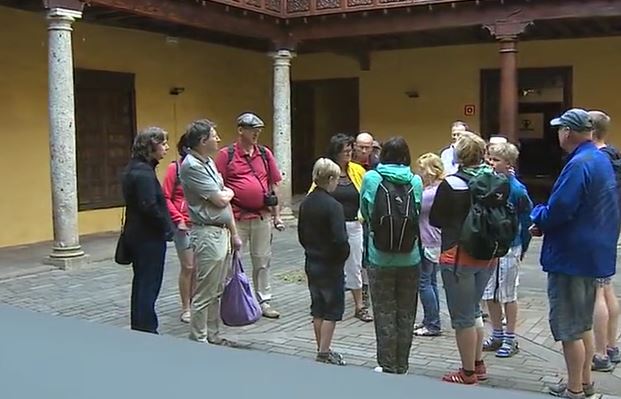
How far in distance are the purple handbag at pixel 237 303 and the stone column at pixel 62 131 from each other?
4.30 meters

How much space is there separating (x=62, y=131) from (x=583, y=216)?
698 centimetres

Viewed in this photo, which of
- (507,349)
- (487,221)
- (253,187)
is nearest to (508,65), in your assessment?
(253,187)

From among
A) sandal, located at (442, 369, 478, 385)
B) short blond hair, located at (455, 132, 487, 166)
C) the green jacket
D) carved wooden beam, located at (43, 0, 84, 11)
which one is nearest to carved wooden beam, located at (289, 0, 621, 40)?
carved wooden beam, located at (43, 0, 84, 11)

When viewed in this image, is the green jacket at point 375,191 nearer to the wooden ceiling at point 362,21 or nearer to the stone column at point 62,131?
the stone column at point 62,131

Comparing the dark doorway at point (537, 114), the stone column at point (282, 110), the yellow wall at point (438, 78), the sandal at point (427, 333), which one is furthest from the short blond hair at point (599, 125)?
the dark doorway at point (537, 114)

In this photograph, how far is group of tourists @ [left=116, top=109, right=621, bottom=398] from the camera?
411 cm

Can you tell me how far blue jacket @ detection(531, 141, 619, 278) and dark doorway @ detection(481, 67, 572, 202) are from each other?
429 inches

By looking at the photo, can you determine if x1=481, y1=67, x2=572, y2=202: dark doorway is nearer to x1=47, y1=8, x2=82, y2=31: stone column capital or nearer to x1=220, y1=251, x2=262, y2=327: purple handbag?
x1=47, y1=8, x2=82, y2=31: stone column capital

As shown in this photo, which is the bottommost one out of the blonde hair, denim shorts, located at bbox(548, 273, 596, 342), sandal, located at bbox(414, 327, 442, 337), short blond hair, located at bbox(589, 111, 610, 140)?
sandal, located at bbox(414, 327, 442, 337)

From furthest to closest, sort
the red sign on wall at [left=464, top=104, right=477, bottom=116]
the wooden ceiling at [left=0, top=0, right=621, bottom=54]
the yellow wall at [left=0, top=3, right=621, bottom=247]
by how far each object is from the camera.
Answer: the red sign on wall at [left=464, top=104, right=477, bottom=116], the yellow wall at [left=0, top=3, right=621, bottom=247], the wooden ceiling at [left=0, top=0, right=621, bottom=54]

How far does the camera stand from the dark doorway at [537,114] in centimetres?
1452

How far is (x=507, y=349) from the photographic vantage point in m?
5.27

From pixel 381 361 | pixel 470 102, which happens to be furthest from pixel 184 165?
pixel 470 102

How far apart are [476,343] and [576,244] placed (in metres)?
0.92
